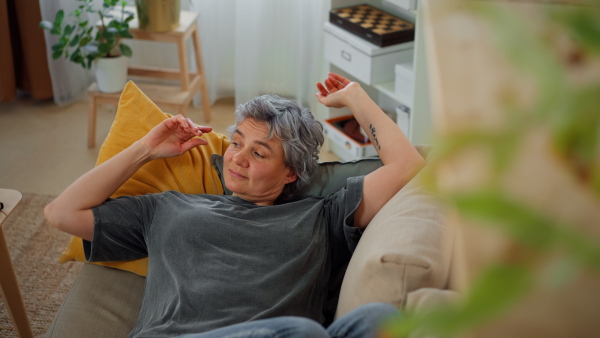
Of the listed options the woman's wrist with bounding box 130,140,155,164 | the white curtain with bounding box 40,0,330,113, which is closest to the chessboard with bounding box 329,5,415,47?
the white curtain with bounding box 40,0,330,113

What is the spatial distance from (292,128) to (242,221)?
0.27 meters

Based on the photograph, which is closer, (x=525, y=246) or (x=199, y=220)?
(x=525, y=246)

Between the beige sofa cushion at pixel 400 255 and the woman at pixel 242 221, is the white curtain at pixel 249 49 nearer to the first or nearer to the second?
the woman at pixel 242 221

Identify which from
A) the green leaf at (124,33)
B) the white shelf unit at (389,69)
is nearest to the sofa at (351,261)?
the white shelf unit at (389,69)

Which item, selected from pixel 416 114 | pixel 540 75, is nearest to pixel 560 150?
pixel 540 75

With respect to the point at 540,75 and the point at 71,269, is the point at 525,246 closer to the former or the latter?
the point at 540,75

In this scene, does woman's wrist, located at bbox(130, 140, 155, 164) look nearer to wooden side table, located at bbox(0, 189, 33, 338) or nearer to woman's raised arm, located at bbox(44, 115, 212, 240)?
woman's raised arm, located at bbox(44, 115, 212, 240)

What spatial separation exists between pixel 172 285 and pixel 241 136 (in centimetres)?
41

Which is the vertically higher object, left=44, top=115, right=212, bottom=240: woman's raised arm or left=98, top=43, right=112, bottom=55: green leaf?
left=44, top=115, right=212, bottom=240: woman's raised arm

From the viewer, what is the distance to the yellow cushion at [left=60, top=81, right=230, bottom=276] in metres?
1.92

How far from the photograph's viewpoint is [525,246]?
15.8 inches

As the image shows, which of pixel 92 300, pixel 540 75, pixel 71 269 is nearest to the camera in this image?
pixel 540 75

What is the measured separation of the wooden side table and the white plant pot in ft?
4.17

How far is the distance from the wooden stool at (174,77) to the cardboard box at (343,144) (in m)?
0.67
